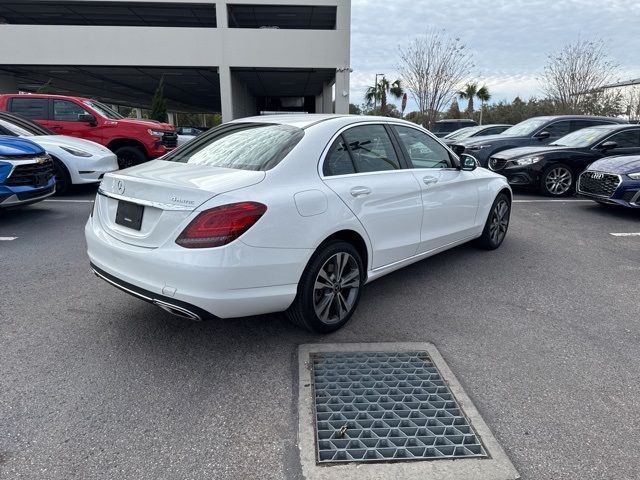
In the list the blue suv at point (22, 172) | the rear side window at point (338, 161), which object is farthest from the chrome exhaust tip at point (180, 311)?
the blue suv at point (22, 172)

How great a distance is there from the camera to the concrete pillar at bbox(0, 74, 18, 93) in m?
21.5

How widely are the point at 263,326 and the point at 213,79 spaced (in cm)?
2357

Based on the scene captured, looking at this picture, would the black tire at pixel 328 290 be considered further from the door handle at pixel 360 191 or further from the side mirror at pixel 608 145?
the side mirror at pixel 608 145

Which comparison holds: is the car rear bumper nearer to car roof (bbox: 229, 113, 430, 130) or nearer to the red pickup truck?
car roof (bbox: 229, 113, 430, 130)

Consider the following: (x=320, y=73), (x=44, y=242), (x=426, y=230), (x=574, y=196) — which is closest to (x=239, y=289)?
(x=426, y=230)

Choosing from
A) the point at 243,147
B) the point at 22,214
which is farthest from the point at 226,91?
the point at 243,147

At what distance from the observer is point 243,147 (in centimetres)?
345

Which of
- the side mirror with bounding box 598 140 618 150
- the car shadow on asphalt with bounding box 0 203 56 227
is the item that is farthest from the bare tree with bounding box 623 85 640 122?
the car shadow on asphalt with bounding box 0 203 56 227

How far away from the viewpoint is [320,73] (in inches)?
886

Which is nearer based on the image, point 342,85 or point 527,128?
point 527,128

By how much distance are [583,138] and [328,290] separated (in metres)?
9.08

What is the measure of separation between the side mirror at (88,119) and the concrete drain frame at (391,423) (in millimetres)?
9095

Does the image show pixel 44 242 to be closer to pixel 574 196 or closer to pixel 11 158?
pixel 11 158

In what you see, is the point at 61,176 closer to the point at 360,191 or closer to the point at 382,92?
the point at 360,191
